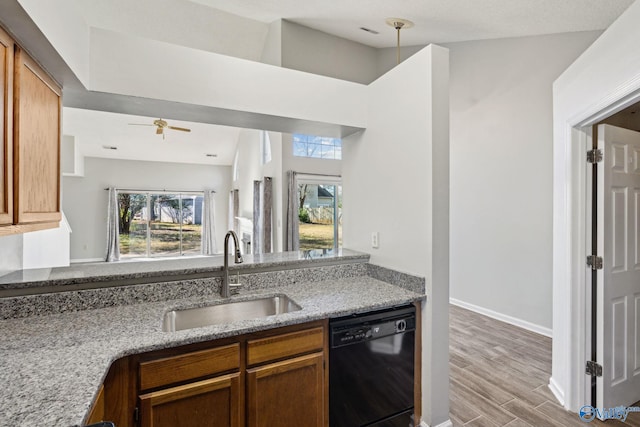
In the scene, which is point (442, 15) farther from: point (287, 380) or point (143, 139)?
point (143, 139)

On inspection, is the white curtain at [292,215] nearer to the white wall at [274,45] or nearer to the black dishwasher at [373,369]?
the white wall at [274,45]

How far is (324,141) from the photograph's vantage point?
5.67m

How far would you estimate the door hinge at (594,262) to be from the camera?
2062mm

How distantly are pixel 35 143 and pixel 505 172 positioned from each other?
419 centimetres

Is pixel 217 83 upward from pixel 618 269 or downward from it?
upward

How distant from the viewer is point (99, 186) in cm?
840

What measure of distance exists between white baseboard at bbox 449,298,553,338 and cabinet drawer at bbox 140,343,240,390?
3.43m

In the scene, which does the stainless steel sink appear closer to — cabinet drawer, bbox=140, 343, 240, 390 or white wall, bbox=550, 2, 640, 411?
cabinet drawer, bbox=140, 343, 240, 390

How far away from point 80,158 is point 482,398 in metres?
9.59

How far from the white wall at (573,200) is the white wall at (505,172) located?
1195 millimetres

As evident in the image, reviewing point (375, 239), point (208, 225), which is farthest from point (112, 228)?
point (375, 239)

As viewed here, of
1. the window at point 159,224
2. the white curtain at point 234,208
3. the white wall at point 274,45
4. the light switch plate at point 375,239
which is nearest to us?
the light switch plate at point 375,239

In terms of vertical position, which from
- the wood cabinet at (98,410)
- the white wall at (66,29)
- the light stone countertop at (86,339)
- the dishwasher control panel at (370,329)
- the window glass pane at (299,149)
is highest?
the window glass pane at (299,149)

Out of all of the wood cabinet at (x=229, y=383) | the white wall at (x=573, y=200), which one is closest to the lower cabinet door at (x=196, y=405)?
the wood cabinet at (x=229, y=383)
